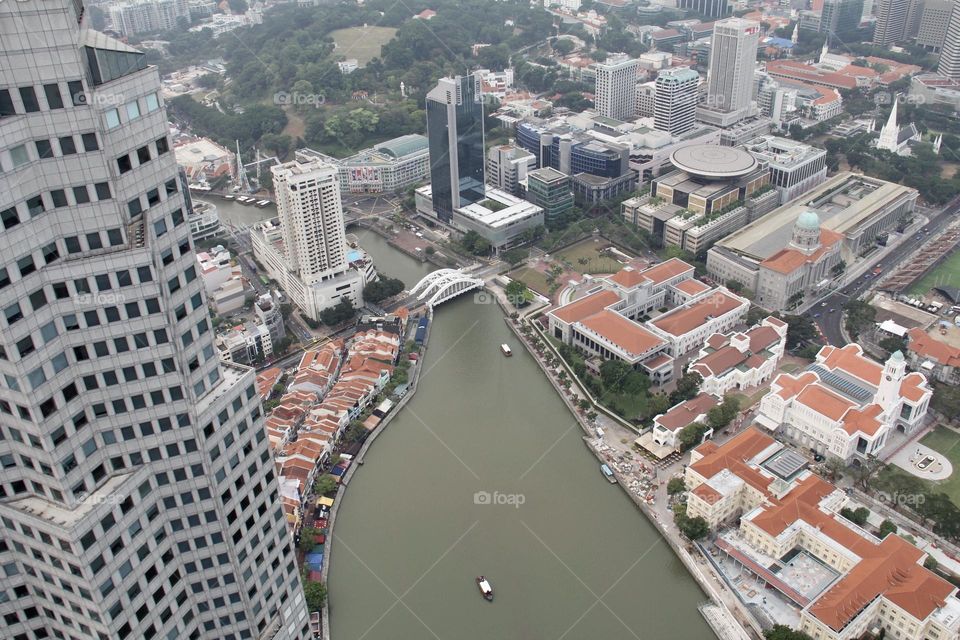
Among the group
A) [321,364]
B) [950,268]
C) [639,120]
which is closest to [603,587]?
[321,364]

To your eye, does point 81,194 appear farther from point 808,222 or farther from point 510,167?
point 510,167

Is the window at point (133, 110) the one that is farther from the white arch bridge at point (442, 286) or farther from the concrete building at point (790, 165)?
the concrete building at point (790, 165)

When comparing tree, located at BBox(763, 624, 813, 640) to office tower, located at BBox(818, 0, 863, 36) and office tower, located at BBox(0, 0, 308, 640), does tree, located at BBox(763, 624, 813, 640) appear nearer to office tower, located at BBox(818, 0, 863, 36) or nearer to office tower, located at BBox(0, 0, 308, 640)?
office tower, located at BBox(0, 0, 308, 640)

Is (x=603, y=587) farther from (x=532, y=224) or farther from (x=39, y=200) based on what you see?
(x=532, y=224)

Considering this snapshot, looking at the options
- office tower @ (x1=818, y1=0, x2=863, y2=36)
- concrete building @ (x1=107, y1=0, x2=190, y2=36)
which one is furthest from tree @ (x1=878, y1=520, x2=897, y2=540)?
concrete building @ (x1=107, y1=0, x2=190, y2=36)

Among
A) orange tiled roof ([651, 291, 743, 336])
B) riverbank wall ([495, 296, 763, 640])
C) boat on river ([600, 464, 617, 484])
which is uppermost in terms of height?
orange tiled roof ([651, 291, 743, 336])
